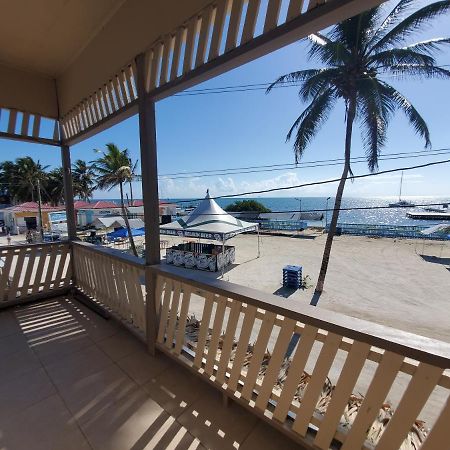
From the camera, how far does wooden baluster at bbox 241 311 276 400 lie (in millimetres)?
1328

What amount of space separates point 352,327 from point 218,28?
1.56 m

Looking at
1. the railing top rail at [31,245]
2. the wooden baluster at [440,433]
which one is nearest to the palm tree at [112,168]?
the railing top rail at [31,245]

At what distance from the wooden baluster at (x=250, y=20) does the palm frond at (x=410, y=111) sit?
8091 millimetres

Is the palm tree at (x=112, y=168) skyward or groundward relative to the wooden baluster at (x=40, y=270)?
skyward

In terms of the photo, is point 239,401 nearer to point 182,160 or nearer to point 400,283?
point 400,283

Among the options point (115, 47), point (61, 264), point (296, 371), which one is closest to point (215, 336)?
point (296, 371)

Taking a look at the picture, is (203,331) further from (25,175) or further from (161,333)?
(25,175)

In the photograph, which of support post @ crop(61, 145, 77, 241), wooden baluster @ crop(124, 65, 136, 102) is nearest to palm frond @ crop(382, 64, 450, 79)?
wooden baluster @ crop(124, 65, 136, 102)

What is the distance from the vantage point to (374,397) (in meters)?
1.01

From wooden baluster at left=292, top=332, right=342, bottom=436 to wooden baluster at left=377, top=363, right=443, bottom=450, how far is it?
27 centimetres

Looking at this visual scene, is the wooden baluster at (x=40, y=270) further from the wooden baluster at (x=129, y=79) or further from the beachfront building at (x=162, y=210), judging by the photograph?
the beachfront building at (x=162, y=210)

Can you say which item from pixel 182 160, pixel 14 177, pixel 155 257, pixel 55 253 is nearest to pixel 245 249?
pixel 182 160

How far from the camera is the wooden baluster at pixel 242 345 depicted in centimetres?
141

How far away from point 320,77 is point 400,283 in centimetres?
712
